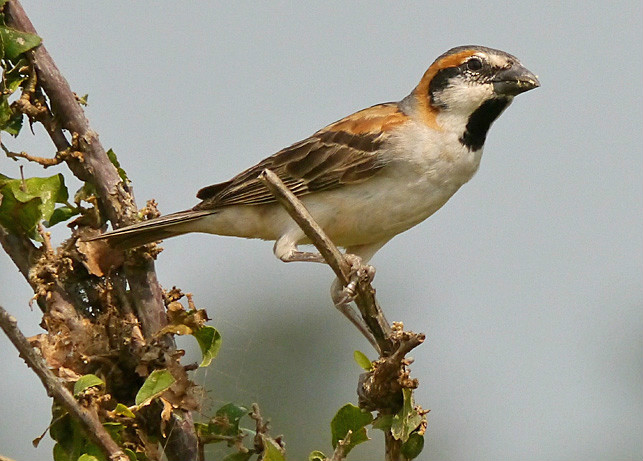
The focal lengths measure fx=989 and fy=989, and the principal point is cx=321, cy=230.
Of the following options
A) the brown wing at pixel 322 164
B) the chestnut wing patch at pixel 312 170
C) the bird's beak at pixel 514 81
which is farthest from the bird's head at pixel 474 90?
the chestnut wing patch at pixel 312 170

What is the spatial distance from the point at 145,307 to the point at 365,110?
245 centimetres

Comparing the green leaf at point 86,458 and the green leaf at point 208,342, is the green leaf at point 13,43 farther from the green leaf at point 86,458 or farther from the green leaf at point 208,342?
the green leaf at point 86,458

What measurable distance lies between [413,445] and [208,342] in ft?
2.36

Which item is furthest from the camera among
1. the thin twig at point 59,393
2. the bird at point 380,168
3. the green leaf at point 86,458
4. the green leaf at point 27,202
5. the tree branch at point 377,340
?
the bird at point 380,168

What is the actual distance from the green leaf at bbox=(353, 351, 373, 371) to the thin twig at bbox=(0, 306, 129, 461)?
850 mm

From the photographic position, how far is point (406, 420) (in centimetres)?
300

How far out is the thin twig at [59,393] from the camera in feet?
7.73

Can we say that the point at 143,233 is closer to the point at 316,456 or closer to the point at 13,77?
the point at 13,77

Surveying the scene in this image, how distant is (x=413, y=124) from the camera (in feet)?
16.4

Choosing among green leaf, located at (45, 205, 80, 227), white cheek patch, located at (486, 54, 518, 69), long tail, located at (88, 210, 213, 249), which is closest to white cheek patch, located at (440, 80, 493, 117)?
white cheek patch, located at (486, 54, 518, 69)

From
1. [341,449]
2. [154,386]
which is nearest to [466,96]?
[341,449]

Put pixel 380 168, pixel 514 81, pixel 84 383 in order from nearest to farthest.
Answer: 1. pixel 84 383
2. pixel 380 168
3. pixel 514 81

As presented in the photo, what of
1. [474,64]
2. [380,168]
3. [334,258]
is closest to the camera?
[334,258]

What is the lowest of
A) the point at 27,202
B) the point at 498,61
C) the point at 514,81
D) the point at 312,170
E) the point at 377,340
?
the point at 377,340
